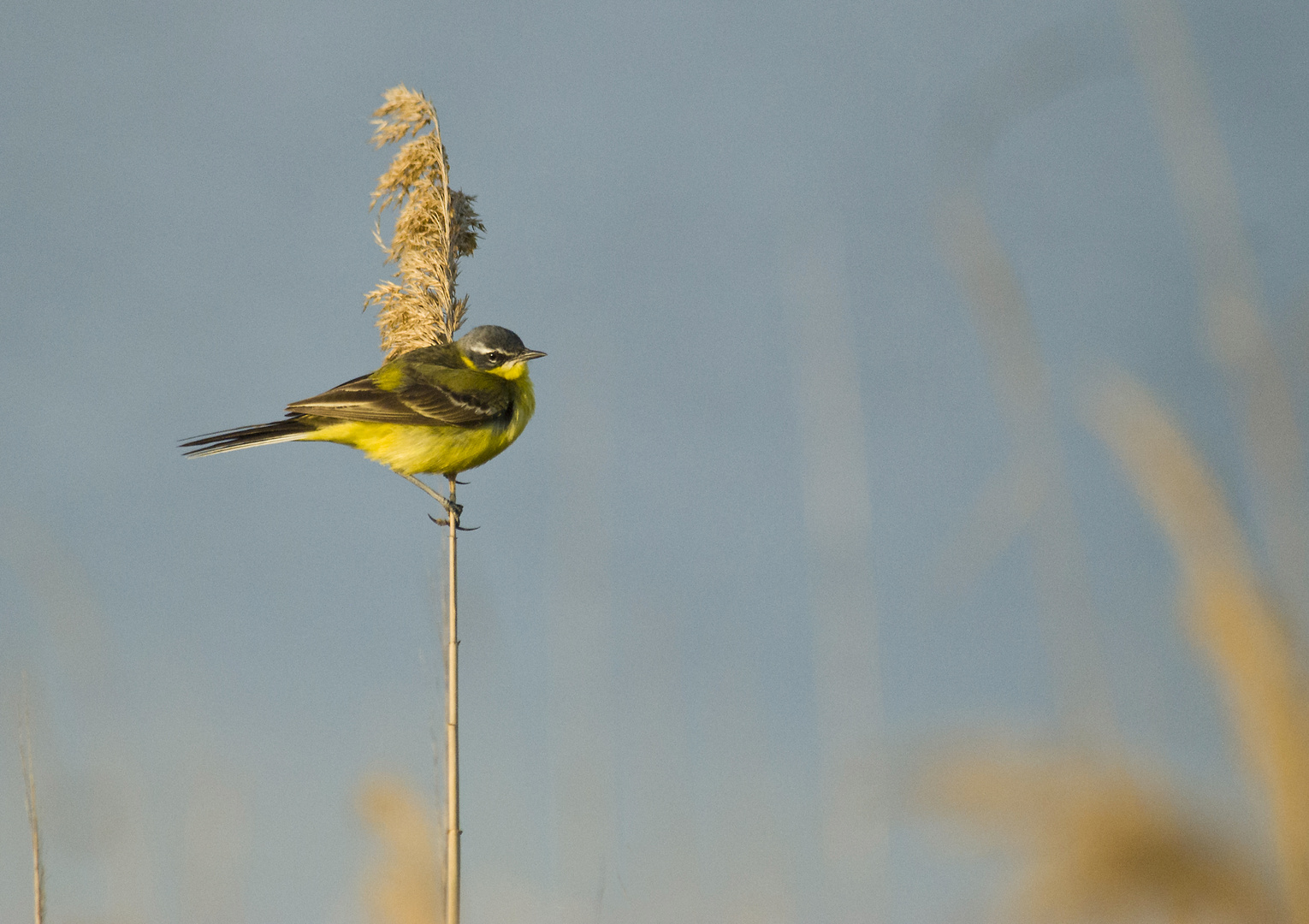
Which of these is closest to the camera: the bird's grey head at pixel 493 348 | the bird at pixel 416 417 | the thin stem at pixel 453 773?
the thin stem at pixel 453 773

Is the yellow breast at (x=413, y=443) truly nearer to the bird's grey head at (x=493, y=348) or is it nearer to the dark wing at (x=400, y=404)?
the dark wing at (x=400, y=404)

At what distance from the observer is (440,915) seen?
11.9ft

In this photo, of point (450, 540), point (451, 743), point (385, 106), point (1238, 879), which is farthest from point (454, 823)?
point (385, 106)

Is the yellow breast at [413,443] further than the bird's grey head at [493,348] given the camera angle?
No

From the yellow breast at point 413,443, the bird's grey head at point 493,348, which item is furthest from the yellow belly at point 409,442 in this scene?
the bird's grey head at point 493,348

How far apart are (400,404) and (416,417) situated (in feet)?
0.40

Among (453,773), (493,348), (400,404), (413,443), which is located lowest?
(453,773)

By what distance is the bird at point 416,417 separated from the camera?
612cm

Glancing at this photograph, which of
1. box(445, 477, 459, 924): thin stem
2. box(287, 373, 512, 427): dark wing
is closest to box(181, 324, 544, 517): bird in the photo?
box(287, 373, 512, 427): dark wing

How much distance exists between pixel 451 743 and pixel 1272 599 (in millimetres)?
2776

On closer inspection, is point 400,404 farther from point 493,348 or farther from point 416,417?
point 493,348

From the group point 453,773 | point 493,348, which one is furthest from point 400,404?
point 453,773

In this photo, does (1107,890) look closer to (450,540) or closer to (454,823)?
(454,823)

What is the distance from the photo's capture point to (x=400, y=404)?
6.23 metres
